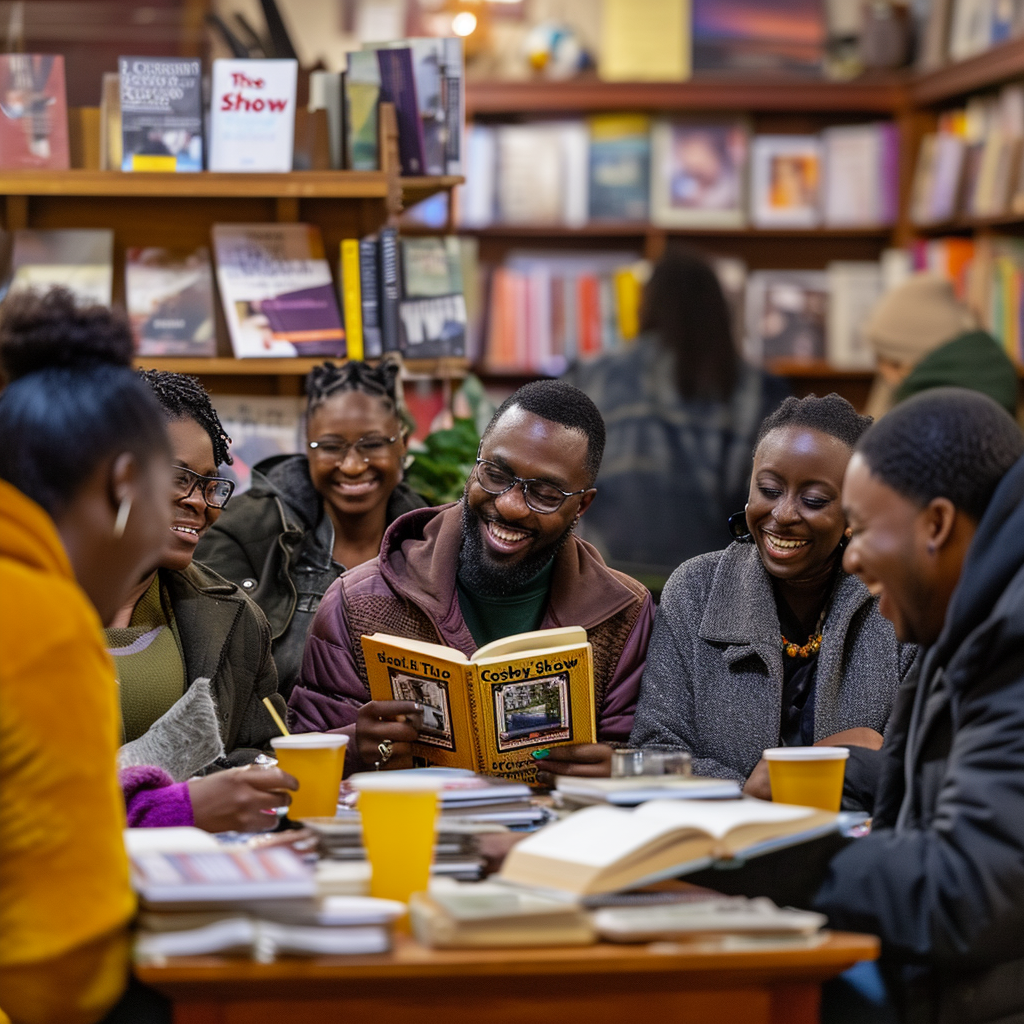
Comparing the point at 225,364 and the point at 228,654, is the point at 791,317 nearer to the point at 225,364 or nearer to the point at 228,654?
the point at 225,364

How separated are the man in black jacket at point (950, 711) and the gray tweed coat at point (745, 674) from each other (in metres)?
0.55

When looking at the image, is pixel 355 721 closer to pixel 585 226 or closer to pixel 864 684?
pixel 864 684

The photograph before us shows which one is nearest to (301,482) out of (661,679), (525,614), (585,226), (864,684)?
(525,614)

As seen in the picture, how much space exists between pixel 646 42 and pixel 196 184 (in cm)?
294

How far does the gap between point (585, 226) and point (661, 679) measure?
3696 mm

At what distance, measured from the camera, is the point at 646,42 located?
19.2 ft

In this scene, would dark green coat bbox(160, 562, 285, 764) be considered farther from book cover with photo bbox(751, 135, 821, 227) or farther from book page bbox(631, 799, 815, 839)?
book cover with photo bbox(751, 135, 821, 227)

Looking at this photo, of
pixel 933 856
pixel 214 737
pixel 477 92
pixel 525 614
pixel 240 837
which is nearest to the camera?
pixel 933 856

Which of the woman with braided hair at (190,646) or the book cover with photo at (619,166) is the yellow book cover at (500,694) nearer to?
the woman with braided hair at (190,646)

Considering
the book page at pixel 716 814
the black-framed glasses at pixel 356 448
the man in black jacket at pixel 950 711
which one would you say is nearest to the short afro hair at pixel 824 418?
the man in black jacket at pixel 950 711

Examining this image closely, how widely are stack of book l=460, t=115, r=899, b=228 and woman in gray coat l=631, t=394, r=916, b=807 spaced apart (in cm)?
353

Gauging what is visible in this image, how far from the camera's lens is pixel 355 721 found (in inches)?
95.5

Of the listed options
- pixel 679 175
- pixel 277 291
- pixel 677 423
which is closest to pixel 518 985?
pixel 277 291

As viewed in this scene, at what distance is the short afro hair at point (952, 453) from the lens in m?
1.67
